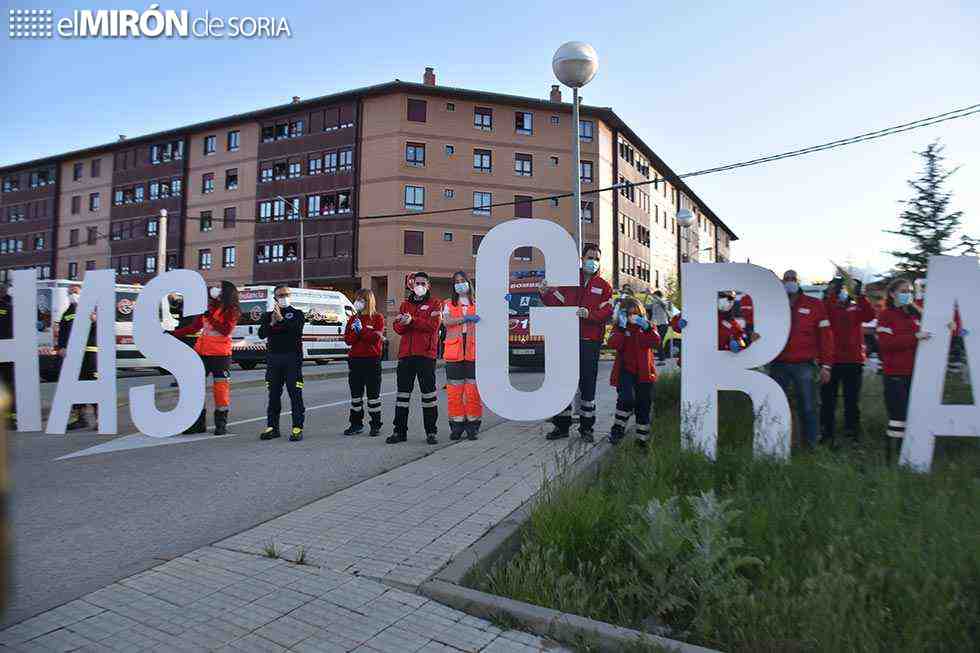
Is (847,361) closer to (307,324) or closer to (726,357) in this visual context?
(726,357)

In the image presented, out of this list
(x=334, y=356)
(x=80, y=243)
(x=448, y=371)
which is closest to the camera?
(x=448, y=371)

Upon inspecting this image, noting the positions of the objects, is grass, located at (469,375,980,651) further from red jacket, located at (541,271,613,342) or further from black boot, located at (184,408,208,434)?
black boot, located at (184,408,208,434)

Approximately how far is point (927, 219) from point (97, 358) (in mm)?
13434

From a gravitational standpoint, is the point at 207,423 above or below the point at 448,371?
below

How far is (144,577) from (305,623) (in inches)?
47.7

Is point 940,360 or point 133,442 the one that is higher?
point 940,360

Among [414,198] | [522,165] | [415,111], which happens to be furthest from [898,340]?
[415,111]

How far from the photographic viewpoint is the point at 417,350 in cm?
821

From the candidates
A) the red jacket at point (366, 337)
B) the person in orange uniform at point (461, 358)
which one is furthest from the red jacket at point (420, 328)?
the red jacket at point (366, 337)

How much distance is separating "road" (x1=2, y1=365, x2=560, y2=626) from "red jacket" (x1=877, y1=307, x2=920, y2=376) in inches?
183

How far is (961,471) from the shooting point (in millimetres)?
5227

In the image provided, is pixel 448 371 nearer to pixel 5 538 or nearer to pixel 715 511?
pixel 715 511

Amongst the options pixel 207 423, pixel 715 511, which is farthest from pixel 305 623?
pixel 207 423

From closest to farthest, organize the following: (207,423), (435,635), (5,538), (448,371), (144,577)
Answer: (5,538)
(435,635)
(144,577)
(448,371)
(207,423)
